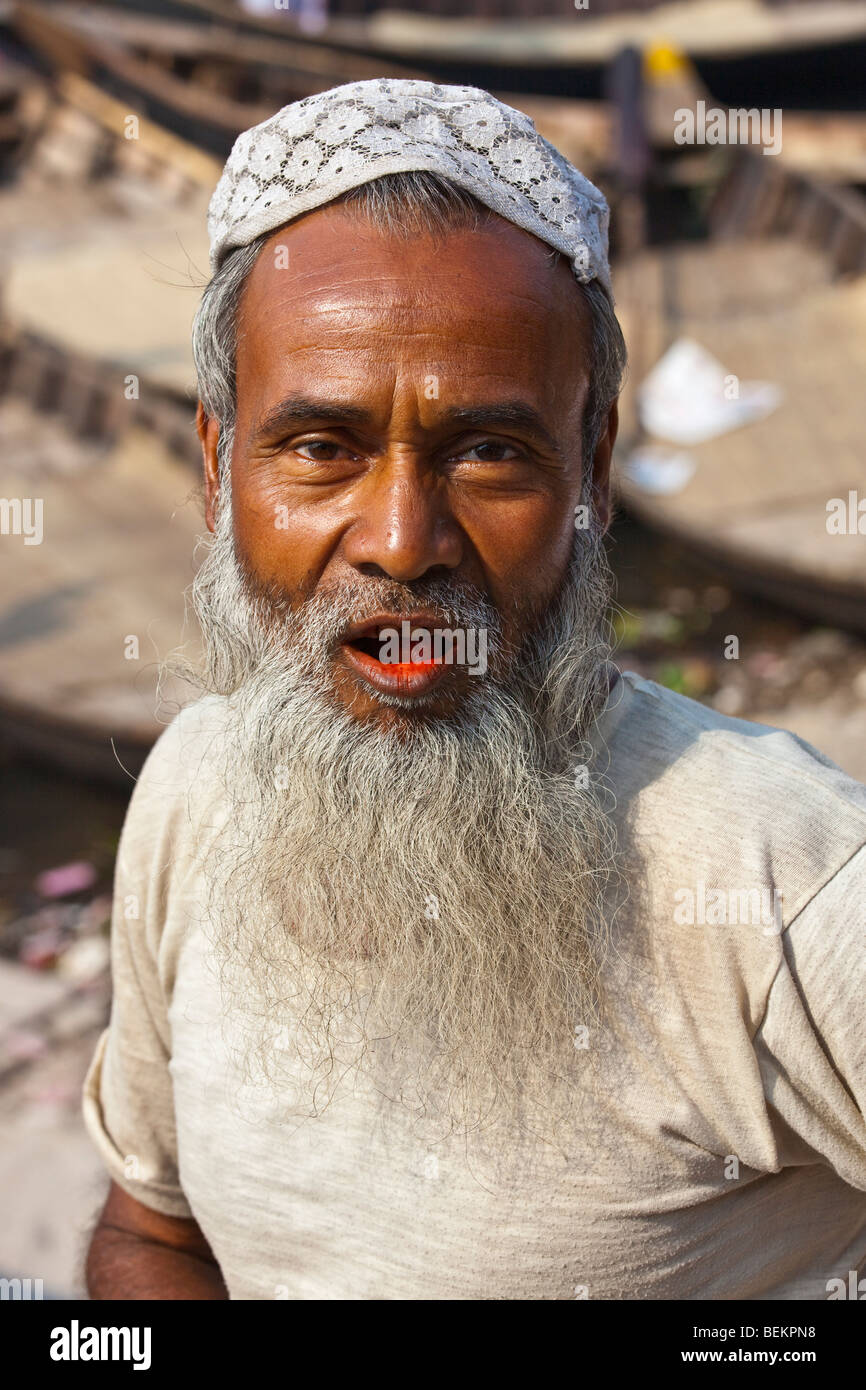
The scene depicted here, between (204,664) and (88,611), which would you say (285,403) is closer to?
(204,664)

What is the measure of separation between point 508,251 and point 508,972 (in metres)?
0.78

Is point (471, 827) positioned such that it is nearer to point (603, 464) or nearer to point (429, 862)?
point (429, 862)

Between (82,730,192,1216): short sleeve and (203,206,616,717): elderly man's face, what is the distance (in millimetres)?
413

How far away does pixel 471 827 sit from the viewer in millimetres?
1444

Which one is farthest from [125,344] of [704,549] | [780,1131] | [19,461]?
[780,1131]

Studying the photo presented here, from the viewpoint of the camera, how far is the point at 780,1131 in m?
1.39

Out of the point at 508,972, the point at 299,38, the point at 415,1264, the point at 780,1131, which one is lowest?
the point at 415,1264

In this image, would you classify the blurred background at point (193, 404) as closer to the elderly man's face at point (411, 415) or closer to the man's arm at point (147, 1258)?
the man's arm at point (147, 1258)

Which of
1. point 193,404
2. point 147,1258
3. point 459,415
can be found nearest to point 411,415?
point 459,415

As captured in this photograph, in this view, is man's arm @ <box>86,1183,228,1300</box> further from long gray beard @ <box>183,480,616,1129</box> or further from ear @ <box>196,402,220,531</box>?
ear @ <box>196,402,220,531</box>

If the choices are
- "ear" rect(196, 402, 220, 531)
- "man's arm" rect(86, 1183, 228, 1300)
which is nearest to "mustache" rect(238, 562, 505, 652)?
"ear" rect(196, 402, 220, 531)

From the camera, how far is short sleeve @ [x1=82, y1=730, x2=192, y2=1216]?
1.69 m

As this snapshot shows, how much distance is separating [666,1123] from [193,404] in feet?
24.2

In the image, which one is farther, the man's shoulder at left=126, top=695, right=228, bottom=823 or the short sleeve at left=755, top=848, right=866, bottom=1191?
the man's shoulder at left=126, top=695, right=228, bottom=823
